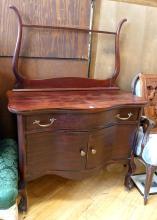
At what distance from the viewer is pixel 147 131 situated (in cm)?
162

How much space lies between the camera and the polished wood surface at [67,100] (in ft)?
4.24

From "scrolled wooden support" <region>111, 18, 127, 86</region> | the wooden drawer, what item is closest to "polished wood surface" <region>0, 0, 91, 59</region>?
"scrolled wooden support" <region>111, 18, 127, 86</region>

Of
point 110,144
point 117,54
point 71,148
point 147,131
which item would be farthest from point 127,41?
point 71,148

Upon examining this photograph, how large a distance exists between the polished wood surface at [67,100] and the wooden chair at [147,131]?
21 cm

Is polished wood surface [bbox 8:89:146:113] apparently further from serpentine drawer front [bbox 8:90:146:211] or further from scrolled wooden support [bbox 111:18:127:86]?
scrolled wooden support [bbox 111:18:127:86]

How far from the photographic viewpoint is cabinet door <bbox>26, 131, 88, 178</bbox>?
1376 mm

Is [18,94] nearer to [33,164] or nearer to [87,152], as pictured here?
[33,164]

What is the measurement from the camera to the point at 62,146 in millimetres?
1435

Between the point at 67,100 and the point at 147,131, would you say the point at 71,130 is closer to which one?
the point at 67,100

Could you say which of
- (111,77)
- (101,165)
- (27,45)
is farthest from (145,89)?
(27,45)

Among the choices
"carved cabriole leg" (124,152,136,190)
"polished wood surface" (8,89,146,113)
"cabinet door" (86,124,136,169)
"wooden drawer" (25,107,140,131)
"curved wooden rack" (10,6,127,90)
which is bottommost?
"carved cabriole leg" (124,152,136,190)

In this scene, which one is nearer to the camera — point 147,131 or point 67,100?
point 67,100

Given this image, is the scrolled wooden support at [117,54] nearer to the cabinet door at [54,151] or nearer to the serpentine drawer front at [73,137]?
the serpentine drawer front at [73,137]

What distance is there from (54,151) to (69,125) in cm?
20
